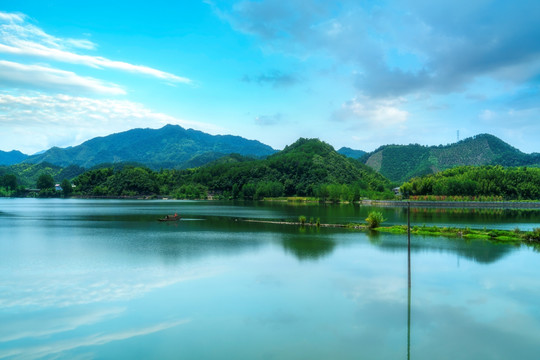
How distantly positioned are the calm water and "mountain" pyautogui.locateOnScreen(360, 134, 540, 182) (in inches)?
5386

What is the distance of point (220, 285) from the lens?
52.6 ft

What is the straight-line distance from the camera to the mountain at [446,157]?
500 ft

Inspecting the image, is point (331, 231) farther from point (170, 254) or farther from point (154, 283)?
point (154, 283)

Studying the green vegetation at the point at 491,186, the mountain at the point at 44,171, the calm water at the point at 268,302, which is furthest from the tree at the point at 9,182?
the calm water at the point at 268,302

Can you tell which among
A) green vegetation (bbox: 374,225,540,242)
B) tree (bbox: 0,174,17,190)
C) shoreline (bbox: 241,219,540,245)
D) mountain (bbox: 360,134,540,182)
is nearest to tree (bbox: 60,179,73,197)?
tree (bbox: 0,174,17,190)

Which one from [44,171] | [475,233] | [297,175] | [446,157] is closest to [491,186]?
[297,175]

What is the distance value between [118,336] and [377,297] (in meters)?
8.66

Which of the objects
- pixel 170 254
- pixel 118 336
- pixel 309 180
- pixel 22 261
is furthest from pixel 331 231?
pixel 309 180

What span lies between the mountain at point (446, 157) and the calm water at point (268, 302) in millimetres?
136793

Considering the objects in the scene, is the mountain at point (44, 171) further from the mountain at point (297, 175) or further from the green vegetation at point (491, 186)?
the green vegetation at point (491, 186)

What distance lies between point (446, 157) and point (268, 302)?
539 feet

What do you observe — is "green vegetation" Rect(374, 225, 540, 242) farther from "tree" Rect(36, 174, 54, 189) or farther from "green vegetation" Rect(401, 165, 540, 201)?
"tree" Rect(36, 174, 54, 189)

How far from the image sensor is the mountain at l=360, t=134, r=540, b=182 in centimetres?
15225

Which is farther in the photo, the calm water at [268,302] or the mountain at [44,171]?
the mountain at [44,171]
